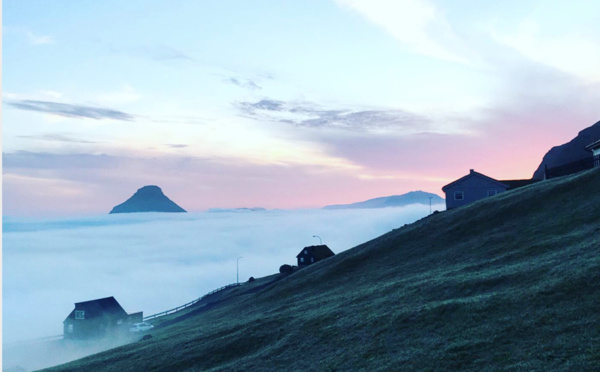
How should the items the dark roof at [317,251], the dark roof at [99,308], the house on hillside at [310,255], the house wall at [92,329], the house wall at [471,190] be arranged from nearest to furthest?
1. the house wall at [471,190]
2. the house wall at [92,329]
3. the dark roof at [99,308]
4. the house on hillside at [310,255]
5. the dark roof at [317,251]

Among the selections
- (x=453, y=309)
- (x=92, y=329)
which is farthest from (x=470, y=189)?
(x=92, y=329)

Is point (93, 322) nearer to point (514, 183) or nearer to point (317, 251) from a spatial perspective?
point (317, 251)

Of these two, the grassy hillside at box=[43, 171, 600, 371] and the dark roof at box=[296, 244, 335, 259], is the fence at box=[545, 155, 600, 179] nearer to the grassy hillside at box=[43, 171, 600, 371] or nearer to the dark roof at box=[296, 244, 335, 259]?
the grassy hillside at box=[43, 171, 600, 371]

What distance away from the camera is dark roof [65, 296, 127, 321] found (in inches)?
3612

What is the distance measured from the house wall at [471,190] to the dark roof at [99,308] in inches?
2671

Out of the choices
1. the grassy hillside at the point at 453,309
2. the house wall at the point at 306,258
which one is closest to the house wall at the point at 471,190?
the grassy hillside at the point at 453,309

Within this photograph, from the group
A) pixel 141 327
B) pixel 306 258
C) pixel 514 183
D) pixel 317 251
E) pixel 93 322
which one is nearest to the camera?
pixel 514 183

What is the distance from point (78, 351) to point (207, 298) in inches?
1275

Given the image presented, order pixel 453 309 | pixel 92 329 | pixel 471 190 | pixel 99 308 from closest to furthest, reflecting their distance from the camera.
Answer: pixel 453 309 → pixel 471 190 → pixel 92 329 → pixel 99 308

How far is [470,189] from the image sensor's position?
82125 mm

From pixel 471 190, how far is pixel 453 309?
61.0 meters

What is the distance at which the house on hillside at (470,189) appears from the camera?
81.9 metres

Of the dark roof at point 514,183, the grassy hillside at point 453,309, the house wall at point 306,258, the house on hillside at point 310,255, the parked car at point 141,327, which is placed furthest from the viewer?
the house on hillside at point 310,255

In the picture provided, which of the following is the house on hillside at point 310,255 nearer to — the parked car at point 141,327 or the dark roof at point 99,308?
the parked car at point 141,327
